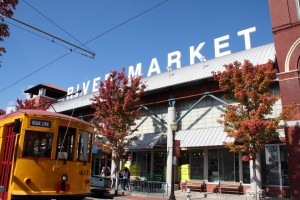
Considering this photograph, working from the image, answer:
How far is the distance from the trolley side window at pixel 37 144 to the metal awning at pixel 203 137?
487 inches

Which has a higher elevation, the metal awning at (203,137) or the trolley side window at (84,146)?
the metal awning at (203,137)

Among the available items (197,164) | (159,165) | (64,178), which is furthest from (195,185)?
(64,178)

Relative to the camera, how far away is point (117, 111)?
22.4 metres

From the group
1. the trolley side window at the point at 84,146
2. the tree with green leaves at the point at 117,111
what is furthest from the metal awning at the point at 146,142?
the trolley side window at the point at 84,146

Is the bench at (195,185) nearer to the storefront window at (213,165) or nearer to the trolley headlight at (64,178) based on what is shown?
the storefront window at (213,165)

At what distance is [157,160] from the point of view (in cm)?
2541

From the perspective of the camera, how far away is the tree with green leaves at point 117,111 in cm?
2219

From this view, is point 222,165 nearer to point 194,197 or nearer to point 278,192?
point 194,197

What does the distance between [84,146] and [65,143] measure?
85 centimetres

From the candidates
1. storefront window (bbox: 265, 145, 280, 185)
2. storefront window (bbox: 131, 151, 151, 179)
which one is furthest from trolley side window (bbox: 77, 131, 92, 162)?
storefront window (bbox: 131, 151, 151, 179)

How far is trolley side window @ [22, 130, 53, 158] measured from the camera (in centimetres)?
910

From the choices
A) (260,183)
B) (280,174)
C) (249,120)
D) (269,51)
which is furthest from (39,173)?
(269,51)

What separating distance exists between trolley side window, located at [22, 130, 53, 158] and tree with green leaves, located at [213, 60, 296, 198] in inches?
368

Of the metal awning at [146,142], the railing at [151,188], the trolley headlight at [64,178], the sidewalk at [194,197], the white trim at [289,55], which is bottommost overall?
the sidewalk at [194,197]
